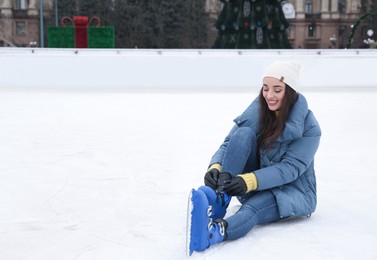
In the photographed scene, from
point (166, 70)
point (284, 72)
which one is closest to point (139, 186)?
point (284, 72)

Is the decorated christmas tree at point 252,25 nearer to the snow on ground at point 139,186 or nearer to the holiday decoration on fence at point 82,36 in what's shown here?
the holiday decoration on fence at point 82,36

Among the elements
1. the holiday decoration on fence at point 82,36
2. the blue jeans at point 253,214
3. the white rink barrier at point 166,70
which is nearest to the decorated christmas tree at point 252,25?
the holiday decoration on fence at point 82,36

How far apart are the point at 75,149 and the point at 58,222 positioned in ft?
6.44

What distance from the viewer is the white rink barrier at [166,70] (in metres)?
10.4

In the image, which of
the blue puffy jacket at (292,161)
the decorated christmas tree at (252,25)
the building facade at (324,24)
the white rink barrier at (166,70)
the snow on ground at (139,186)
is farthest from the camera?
the building facade at (324,24)

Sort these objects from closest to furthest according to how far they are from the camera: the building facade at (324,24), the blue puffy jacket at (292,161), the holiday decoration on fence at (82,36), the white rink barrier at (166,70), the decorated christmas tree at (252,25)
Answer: the blue puffy jacket at (292,161) < the white rink barrier at (166,70) < the holiday decoration on fence at (82,36) < the decorated christmas tree at (252,25) < the building facade at (324,24)

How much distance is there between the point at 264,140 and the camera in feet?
7.76

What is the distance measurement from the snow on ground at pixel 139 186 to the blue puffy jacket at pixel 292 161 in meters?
0.11

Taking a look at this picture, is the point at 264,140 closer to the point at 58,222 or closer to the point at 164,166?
the point at 58,222

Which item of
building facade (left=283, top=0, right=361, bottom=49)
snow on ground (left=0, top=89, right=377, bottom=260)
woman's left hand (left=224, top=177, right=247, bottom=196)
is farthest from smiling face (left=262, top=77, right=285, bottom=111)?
building facade (left=283, top=0, right=361, bottom=49)

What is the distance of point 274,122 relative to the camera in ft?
7.74

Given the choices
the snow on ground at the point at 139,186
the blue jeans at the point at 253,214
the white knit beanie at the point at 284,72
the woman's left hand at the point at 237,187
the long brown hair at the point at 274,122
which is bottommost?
the snow on ground at the point at 139,186

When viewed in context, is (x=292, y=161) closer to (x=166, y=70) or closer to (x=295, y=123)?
(x=295, y=123)

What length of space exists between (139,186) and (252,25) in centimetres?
1364
